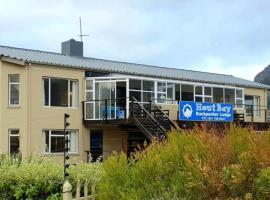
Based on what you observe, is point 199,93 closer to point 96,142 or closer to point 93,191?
point 96,142

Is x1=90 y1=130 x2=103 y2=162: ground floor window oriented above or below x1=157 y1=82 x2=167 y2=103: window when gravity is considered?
below

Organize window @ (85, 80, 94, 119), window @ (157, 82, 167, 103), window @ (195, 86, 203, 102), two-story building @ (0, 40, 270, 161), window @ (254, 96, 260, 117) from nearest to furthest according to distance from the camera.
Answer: two-story building @ (0, 40, 270, 161), window @ (85, 80, 94, 119), window @ (157, 82, 167, 103), window @ (195, 86, 203, 102), window @ (254, 96, 260, 117)

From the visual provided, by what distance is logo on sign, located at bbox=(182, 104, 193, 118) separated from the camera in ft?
97.1

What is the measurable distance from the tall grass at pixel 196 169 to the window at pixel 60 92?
21614 mm

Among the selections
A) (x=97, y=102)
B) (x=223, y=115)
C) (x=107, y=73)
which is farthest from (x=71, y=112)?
(x=223, y=115)

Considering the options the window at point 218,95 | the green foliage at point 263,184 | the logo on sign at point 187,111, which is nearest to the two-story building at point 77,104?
the logo on sign at point 187,111

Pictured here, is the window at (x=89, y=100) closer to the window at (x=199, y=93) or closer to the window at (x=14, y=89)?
the window at (x=14, y=89)

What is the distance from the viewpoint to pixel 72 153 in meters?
29.9

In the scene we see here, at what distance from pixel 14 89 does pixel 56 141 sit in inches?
137

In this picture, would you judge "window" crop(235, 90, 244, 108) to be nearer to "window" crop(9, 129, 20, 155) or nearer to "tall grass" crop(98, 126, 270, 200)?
"window" crop(9, 129, 20, 155)

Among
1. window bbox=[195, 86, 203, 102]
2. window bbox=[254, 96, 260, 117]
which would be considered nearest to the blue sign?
window bbox=[195, 86, 203, 102]

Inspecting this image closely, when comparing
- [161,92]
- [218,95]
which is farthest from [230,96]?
[161,92]

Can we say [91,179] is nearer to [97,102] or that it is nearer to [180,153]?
[180,153]

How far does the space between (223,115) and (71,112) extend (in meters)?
8.52
